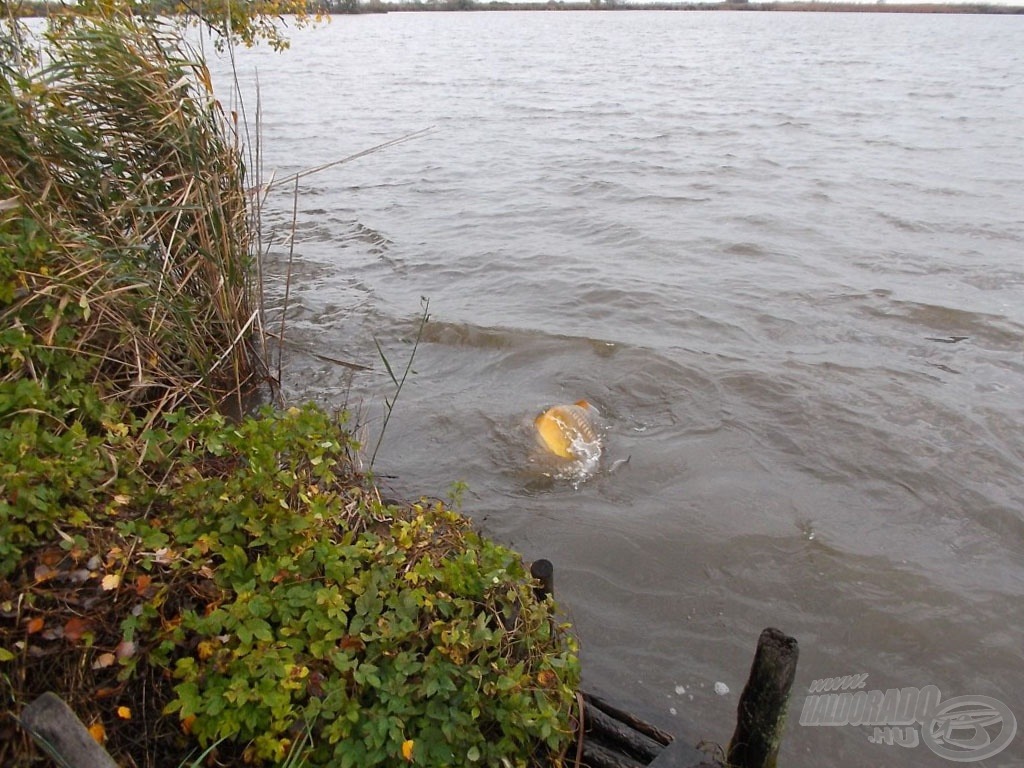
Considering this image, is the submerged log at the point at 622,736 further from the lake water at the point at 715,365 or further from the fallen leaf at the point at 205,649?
the fallen leaf at the point at 205,649

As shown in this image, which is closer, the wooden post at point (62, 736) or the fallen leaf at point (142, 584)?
the wooden post at point (62, 736)

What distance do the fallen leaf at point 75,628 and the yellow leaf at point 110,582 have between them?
11cm

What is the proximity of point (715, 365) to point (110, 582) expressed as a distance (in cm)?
536

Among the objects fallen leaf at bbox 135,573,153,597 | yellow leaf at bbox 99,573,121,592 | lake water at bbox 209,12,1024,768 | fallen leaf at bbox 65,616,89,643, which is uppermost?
yellow leaf at bbox 99,573,121,592

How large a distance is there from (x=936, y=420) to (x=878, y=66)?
23.7 m

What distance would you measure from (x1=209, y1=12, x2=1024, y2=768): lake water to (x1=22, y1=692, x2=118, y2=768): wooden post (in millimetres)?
1904

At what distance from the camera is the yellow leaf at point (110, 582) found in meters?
2.20

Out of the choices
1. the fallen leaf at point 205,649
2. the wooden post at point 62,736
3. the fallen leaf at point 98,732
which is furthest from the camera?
the fallen leaf at point 205,649

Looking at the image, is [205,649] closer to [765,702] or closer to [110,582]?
[110,582]

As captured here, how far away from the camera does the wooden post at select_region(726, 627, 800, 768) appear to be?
2.41 m

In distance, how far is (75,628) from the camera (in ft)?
6.97

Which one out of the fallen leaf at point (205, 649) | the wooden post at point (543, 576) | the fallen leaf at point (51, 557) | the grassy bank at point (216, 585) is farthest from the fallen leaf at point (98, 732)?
the wooden post at point (543, 576)

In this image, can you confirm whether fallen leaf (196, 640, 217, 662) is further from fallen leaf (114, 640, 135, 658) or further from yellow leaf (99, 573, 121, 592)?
yellow leaf (99, 573, 121, 592)

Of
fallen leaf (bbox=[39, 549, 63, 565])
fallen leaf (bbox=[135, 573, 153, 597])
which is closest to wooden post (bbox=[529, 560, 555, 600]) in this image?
fallen leaf (bbox=[135, 573, 153, 597])
